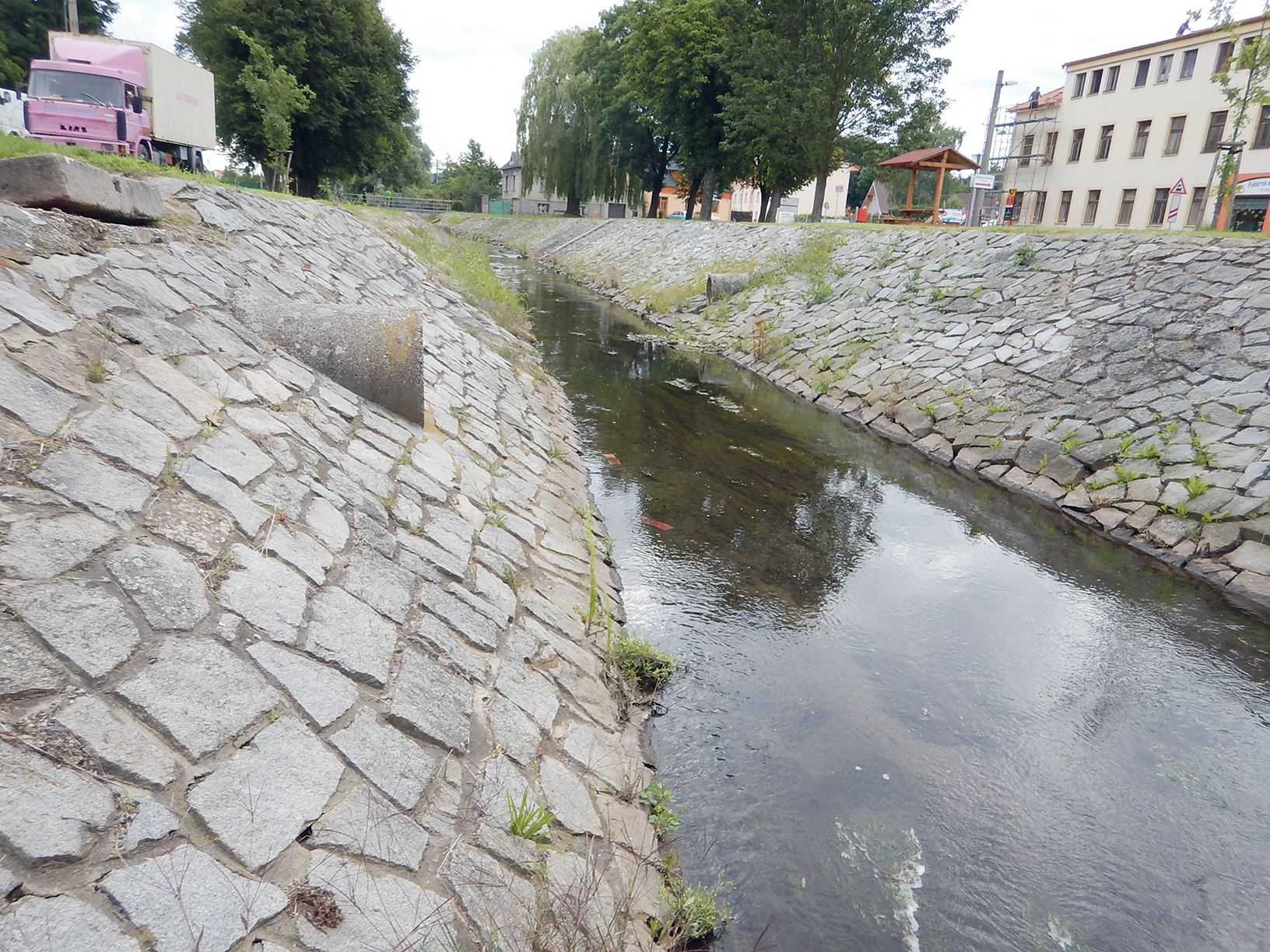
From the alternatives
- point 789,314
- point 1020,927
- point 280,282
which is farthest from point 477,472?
point 789,314

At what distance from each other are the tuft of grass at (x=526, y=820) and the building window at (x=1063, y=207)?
45.4 m

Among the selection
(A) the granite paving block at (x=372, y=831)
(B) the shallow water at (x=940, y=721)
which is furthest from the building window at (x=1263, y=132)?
(A) the granite paving block at (x=372, y=831)

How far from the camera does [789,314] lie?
679 inches

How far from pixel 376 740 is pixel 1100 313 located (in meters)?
11.9

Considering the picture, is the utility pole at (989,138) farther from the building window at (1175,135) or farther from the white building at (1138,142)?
the building window at (1175,135)

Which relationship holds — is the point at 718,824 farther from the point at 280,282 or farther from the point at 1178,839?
the point at 280,282

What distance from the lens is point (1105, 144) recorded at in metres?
38.1

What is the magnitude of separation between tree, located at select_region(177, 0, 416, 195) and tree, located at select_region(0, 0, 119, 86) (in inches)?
362

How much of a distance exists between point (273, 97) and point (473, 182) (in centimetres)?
6036

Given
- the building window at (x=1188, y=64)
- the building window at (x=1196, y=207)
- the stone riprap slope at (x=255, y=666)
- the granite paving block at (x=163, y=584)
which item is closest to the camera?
the stone riprap slope at (x=255, y=666)

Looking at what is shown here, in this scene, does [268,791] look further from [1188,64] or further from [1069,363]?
[1188,64]

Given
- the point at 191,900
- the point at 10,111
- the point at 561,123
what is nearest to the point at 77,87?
the point at 10,111

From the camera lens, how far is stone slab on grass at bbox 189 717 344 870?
2361 mm

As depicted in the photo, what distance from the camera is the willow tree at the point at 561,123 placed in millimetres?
42750
